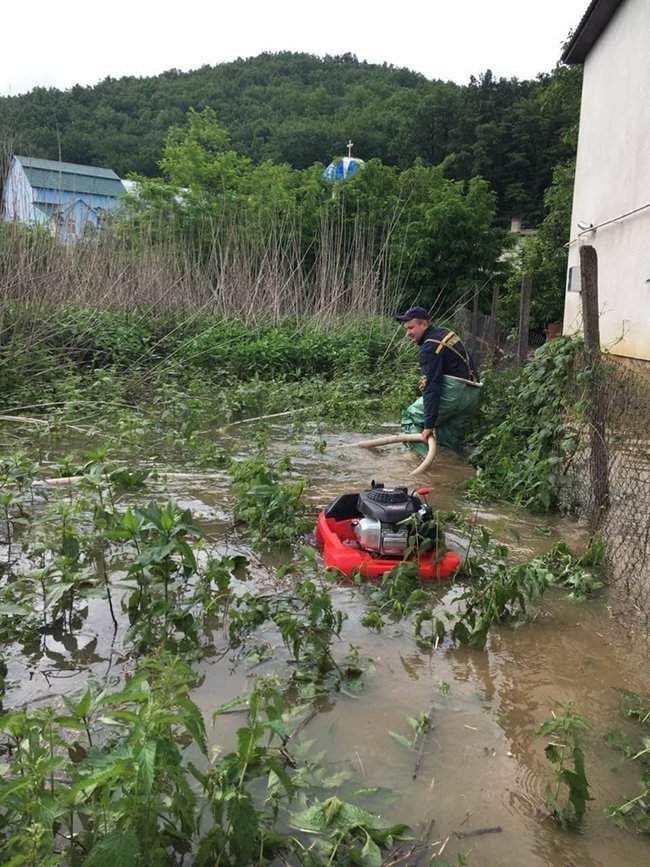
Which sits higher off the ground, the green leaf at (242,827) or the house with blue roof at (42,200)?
the house with blue roof at (42,200)

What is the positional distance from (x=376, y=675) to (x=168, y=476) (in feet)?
10.8

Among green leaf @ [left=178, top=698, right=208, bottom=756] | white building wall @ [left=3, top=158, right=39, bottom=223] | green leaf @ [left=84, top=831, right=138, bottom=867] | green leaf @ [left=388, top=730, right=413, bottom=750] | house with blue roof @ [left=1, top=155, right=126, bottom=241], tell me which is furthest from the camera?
house with blue roof @ [left=1, top=155, right=126, bottom=241]

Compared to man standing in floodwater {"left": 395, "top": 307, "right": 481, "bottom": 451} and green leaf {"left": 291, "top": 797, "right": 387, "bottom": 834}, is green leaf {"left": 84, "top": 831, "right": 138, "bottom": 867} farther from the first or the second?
man standing in floodwater {"left": 395, "top": 307, "right": 481, "bottom": 451}

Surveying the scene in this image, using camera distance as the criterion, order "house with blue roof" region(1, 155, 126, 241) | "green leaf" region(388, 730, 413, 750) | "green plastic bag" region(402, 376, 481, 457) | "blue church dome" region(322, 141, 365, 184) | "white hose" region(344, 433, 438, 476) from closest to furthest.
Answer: "green leaf" region(388, 730, 413, 750) → "white hose" region(344, 433, 438, 476) → "green plastic bag" region(402, 376, 481, 457) → "house with blue roof" region(1, 155, 126, 241) → "blue church dome" region(322, 141, 365, 184)

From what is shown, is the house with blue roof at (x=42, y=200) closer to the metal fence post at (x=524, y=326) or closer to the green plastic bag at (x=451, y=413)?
the green plastic bag at (x=451, y=413)

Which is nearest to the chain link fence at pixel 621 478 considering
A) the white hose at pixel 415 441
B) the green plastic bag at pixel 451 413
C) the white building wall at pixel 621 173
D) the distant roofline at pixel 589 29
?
the white hose at pixel 415 441

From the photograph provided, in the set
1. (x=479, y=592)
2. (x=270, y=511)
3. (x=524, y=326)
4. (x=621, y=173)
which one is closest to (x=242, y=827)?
(x=479, y=592)

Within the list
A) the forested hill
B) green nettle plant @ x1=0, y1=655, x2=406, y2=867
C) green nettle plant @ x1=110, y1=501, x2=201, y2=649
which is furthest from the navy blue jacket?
the forested hill

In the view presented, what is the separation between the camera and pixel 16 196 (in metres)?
9.64

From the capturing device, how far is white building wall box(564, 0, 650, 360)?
970cm

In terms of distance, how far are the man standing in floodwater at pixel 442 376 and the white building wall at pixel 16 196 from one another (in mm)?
5968

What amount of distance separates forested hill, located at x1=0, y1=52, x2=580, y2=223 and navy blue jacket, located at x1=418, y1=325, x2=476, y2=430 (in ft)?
89.0

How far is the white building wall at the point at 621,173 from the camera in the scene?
31.8 feet

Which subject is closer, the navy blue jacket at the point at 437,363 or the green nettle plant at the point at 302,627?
the green nettle plant at the point at 302,627
